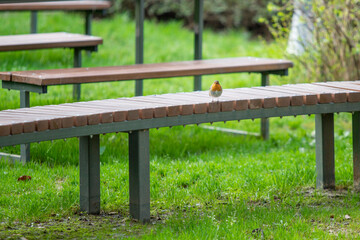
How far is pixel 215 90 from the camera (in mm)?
3611

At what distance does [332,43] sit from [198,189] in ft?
11.6

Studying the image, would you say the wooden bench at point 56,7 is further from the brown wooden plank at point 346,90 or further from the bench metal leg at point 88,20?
the brown wooden plank at point 346,90

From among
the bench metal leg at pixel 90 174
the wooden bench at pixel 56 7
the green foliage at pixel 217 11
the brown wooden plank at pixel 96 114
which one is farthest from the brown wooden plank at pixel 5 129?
the green foliage at pixel 217 11

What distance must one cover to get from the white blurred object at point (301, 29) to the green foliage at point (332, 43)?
59 mm

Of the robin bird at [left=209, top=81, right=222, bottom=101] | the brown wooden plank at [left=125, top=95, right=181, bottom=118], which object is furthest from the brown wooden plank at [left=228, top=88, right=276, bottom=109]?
the brown wooden plank at [left=125, top=95, right=181, bottom=118]

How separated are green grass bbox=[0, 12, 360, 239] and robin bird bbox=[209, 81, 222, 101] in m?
0.69

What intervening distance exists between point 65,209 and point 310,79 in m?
4.28

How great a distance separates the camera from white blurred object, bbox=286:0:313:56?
713 centimetres

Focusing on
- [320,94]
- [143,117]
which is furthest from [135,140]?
[320,94]

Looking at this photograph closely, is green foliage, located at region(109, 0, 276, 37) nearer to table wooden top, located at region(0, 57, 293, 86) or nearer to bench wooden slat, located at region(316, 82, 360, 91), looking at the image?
table wooden top, located at region(0, 57, 293, 86)

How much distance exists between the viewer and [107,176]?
443cm

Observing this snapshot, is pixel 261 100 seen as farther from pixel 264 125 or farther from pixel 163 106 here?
pixel 264 125

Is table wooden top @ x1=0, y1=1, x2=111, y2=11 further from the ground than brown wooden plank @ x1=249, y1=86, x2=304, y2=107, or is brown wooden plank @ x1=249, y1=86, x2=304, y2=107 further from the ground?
table wooden top @ x1=0, y1=1, x2=111, y2=11

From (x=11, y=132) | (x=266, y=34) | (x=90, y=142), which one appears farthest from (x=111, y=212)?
(x=266, y=34)
